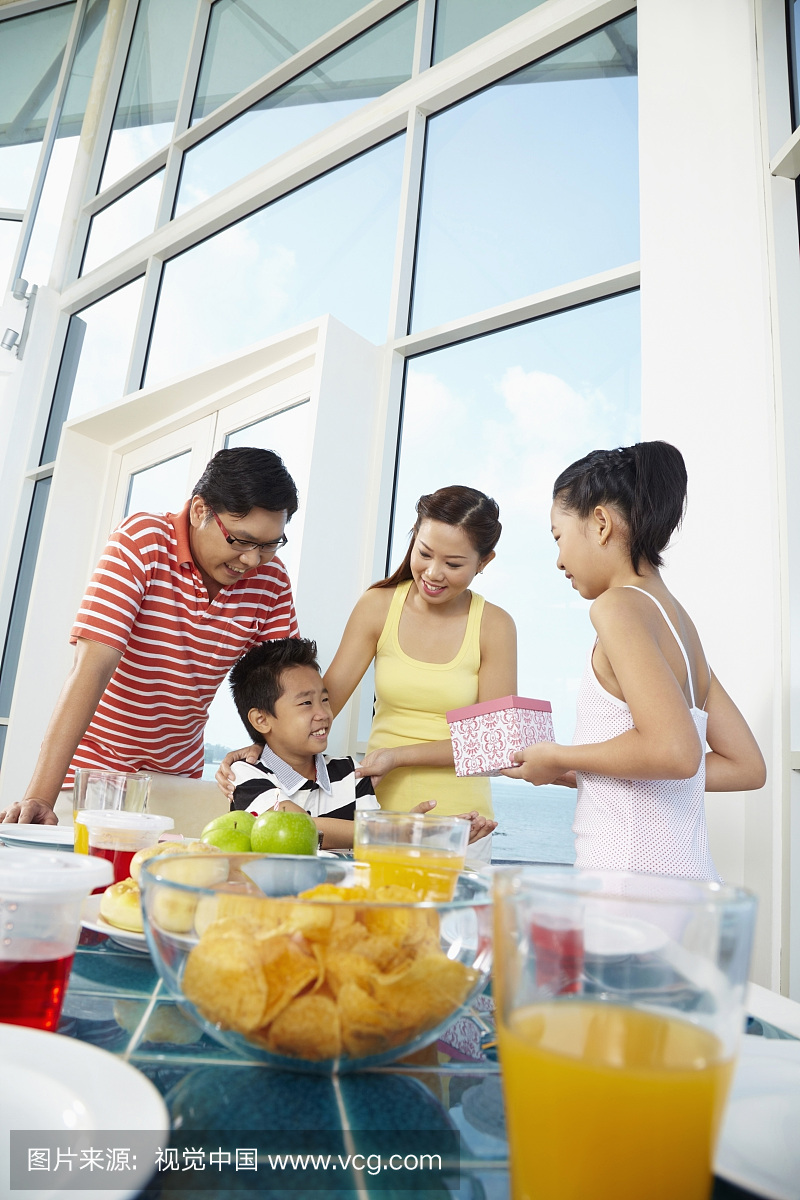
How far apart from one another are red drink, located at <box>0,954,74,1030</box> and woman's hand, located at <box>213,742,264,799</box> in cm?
114

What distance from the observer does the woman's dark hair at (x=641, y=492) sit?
50.1 inches

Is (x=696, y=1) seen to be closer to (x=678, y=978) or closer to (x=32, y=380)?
(x=678, y=978)

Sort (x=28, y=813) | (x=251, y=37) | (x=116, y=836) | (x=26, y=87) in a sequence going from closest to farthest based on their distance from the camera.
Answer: (x=116, y=836) < (x=28, y=813) < (x=251, y=37) < (x=26, y=87)

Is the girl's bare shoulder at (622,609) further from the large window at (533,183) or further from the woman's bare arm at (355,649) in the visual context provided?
the large window at (533,183)

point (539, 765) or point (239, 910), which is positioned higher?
point (539, 765)

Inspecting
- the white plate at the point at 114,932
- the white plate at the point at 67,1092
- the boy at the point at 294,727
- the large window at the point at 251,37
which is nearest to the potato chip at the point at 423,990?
the white plate at the point at 67,1092

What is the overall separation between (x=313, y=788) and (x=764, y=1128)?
1.40 meters

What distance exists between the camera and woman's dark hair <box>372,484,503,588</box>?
1.73m

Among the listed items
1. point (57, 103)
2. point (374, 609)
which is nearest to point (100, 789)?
point (374, 609)

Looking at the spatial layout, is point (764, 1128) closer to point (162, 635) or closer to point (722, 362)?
point (162, 635)

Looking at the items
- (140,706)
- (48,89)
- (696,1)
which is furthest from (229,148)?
(140,706)

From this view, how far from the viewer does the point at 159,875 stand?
0.46 metres

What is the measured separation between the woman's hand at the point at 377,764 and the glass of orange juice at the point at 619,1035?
1.28 meters

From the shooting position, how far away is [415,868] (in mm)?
552
